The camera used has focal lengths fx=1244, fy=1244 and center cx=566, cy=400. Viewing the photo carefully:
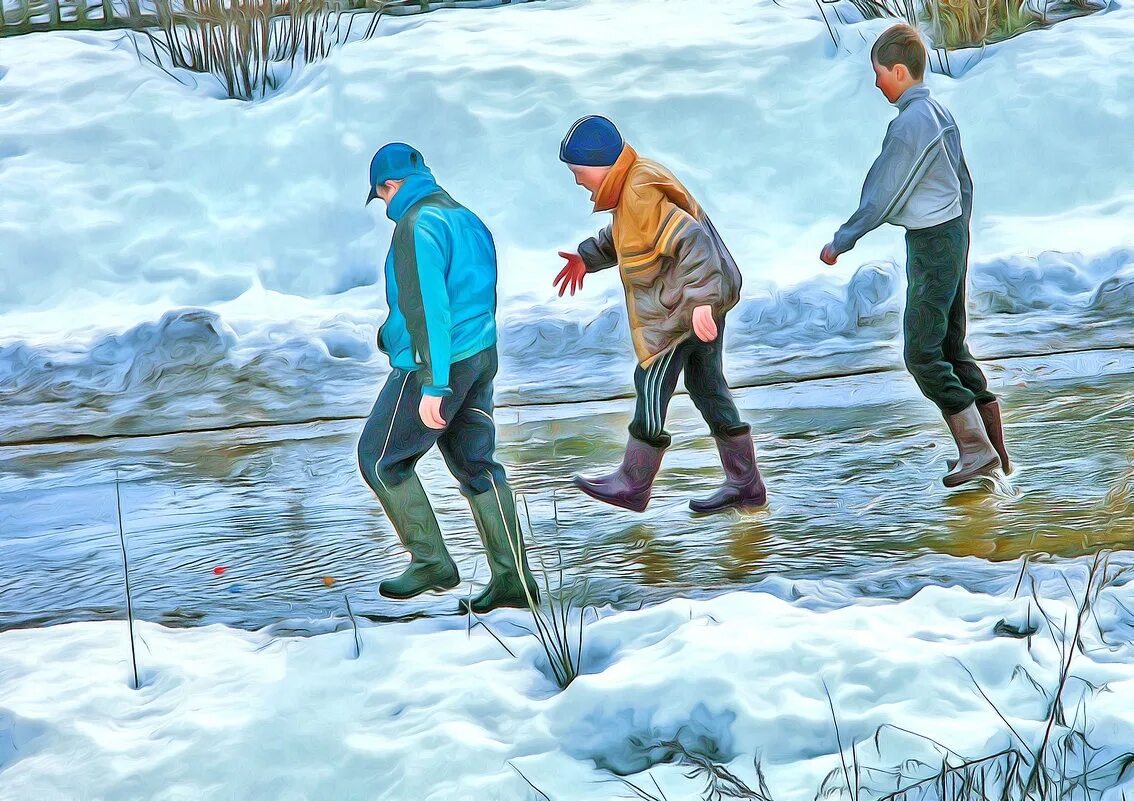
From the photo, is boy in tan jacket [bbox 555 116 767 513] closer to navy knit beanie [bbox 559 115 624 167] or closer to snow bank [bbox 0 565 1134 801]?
navy knit beanie [bbox 559 115 624 167]

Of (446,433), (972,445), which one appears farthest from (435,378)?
(972,445)

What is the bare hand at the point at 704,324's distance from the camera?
4414 millimetres

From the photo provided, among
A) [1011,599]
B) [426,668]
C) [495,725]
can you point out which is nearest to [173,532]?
A: [426,668]

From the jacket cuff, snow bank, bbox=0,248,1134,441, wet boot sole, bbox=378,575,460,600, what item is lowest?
snow bank, bbox=0,248,1134,441

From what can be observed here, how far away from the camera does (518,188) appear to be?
862cm

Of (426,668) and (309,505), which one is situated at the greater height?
(426,668)

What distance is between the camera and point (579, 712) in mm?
3400

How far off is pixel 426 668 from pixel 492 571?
0.53 m

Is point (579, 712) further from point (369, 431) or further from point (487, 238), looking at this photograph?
point (487, 238)

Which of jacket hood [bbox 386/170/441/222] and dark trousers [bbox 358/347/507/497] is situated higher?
jacket hood [bbox 386/170/441/222]

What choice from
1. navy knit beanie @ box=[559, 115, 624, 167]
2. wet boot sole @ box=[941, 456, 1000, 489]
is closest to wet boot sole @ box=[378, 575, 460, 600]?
navy knit beanie @ box=[559, 115, 624, 167]

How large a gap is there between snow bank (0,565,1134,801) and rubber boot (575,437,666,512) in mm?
951

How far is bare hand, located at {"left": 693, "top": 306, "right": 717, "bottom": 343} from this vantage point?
4.41 meters

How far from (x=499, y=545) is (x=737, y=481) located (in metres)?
1.15
